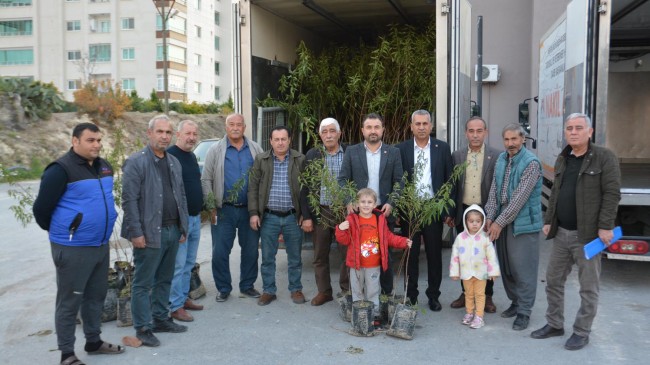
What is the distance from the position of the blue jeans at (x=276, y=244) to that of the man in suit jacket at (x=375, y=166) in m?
0.82

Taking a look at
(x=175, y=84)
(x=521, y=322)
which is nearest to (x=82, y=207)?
(x=521, y=322)

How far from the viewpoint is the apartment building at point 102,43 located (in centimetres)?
4775

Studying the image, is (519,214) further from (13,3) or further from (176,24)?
(13,3)

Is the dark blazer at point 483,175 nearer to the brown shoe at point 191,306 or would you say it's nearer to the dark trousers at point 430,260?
the dark trousers at point 430,260

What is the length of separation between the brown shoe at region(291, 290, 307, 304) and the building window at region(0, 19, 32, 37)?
2054 inches

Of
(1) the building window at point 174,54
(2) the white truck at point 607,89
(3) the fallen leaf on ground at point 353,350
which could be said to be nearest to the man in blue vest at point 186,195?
(3) the fallen leaf on ground at point 353,350

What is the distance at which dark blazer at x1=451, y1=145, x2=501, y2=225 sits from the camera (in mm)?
5332

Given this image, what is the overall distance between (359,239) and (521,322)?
1559 mm

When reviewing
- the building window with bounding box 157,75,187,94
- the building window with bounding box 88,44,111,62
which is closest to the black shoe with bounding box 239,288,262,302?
the building window with bounding box 157,75,187,94

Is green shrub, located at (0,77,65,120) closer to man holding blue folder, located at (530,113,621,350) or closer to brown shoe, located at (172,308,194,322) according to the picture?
brown shoe, located at (172,308,194,322)

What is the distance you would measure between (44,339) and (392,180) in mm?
3290

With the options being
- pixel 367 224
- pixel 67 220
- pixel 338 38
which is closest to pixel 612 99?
pixel 338 38

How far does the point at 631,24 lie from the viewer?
1048cm

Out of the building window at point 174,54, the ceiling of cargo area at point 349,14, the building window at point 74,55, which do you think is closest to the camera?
the ceiling of cargo area at point 349,14
